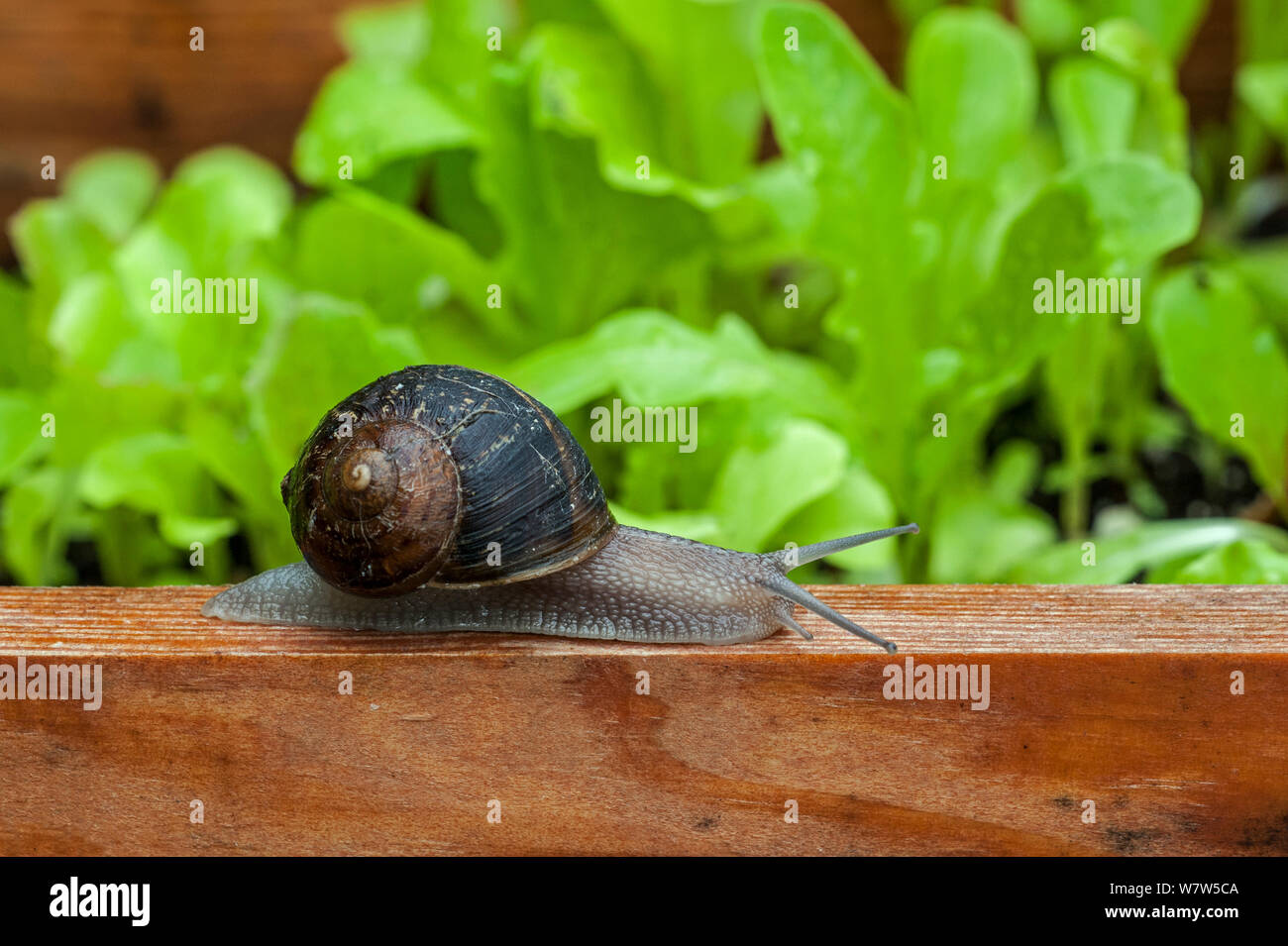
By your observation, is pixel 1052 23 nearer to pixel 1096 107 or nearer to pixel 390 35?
pixel 1096 107


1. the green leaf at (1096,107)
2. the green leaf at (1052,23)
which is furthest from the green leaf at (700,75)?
the green leaf at (1052,23)

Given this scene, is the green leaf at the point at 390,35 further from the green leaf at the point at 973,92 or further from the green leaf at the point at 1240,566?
the green leaf at the point at 1240,566

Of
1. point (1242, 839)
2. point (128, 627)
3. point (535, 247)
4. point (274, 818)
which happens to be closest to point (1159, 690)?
point (1242, 839)

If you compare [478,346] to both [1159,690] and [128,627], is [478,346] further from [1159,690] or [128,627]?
[1159,690]

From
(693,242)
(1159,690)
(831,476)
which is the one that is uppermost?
(693,242)

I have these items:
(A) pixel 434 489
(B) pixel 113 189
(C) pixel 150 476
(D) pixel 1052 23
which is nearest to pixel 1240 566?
(A) pixel 434 489

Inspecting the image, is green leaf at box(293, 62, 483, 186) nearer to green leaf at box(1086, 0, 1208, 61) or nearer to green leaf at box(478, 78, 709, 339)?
green leaf at box(478, 78, 709, 339)
